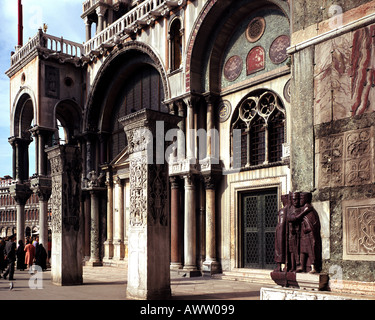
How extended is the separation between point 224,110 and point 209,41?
7.06ft

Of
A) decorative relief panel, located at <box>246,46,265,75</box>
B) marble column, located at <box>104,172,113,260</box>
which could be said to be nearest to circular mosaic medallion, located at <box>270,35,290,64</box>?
decorative relief panel, located at <box>246,46,265,75</box>

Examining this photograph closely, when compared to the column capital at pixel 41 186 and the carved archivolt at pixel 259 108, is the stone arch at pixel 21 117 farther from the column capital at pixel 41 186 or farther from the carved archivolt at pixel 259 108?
the carved archivolt at pixel 259 108

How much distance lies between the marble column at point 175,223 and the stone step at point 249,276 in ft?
5.11

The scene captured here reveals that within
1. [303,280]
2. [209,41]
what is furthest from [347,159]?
[209,41]

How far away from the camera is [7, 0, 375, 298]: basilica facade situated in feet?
19.7

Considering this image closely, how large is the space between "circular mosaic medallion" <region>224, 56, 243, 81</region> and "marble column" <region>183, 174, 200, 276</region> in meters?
3.10

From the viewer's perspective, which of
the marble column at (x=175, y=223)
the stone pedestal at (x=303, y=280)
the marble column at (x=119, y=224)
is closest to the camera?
the stone pedestal at (x=303, y=280)

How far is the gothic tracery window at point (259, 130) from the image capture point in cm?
1286

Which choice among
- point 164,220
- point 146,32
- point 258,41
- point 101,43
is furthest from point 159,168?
point 101,43

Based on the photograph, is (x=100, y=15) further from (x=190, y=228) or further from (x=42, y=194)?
(x=190, y=228)

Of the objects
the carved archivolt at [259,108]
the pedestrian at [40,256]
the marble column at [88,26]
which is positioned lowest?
the pedestrian at [40,256]

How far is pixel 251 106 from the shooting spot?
13695 mm

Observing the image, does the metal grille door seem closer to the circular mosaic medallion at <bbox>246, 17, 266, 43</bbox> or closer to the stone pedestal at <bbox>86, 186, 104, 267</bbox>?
the circular mosaic medallion at <bbox>246, 17, 266, 43</bbox>

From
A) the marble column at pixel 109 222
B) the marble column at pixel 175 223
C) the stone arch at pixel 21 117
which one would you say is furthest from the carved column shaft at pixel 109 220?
the stone arch at pixel 21 117
